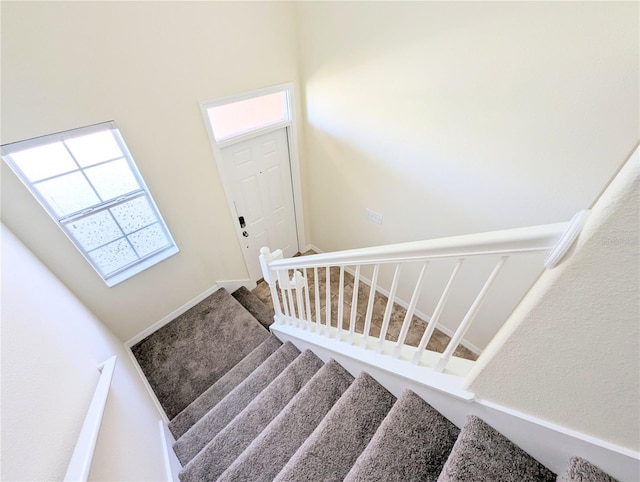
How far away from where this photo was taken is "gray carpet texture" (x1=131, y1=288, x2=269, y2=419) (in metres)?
2.38

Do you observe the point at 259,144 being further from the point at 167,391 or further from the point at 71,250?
the point at 167,391

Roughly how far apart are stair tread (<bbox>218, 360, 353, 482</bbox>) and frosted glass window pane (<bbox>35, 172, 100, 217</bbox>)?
81.8 inches

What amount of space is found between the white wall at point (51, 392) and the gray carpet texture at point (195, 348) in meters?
0.62

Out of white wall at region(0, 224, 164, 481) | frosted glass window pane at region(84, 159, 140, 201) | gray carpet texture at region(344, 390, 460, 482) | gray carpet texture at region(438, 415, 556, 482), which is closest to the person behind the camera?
white wall at region(0, 224, 164, 481)

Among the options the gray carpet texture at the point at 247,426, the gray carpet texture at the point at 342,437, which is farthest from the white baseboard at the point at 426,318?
the gray carpet texture at the point at 342,437

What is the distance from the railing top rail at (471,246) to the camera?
63 cm

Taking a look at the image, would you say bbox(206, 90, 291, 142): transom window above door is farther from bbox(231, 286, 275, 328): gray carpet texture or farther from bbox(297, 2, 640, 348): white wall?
bbox(231, 286, 275, 328): gray carpet texture

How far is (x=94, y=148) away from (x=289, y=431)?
7.58 feet

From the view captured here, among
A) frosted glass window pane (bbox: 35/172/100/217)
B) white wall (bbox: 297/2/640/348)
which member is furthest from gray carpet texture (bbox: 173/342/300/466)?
frosted glass window pane (bbox: 35/172/100/217)

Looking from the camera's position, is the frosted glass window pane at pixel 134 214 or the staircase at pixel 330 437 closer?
the staircase at pixel 330 437

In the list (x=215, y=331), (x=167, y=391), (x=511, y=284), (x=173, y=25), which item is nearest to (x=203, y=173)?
(x=173, y=25)

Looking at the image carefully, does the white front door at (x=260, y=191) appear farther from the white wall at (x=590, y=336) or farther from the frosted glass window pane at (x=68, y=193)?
the white wall at (x=590, y=336)

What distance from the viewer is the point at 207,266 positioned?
117 inches

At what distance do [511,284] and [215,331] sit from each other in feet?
9.34
